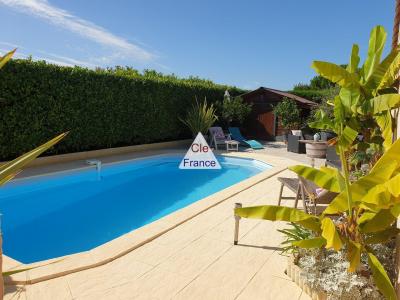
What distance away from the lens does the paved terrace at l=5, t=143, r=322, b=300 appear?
303cm

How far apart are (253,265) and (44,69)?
9.22 m

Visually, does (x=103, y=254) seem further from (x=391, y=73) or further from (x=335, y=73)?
(x=391, y=73)

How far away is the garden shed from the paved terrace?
15.1 meters

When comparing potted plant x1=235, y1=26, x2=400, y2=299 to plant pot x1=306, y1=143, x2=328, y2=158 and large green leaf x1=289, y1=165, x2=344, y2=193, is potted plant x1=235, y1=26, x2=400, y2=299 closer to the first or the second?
large green leaf x1=289, y1=165, x2=344, y2=193

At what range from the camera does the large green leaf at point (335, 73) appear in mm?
2850

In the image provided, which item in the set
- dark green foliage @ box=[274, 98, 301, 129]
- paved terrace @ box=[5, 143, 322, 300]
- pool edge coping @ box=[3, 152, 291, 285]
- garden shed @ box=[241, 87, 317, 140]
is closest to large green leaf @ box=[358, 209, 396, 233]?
paved terrace @ box=[5, 143, 322, 300]

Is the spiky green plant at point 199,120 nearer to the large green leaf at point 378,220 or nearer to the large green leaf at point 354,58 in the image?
the large green leaf at point 354,58

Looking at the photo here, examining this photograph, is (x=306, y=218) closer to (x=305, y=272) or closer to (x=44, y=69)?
(x=305, y=272)

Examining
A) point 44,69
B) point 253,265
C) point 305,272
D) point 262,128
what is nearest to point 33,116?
point 44,69

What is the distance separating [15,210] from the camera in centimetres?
677

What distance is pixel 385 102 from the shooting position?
8.65 feet

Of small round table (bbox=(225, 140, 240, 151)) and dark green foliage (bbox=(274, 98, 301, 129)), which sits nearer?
small round table (bbox=(225, 140, 240, 151))

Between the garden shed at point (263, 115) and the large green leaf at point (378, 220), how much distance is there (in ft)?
54.4

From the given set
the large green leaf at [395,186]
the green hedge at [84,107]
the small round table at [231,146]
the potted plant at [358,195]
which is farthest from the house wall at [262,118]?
the large green leaf at [395,186]
